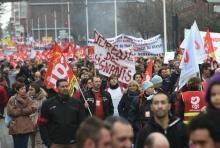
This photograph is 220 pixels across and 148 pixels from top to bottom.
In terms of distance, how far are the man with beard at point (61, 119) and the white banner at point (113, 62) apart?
532 centimetres

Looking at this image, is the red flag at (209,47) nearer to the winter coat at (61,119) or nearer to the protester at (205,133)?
the winter coat at (61,119)

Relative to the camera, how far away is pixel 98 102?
1291 centimetres

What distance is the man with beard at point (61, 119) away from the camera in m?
10.4

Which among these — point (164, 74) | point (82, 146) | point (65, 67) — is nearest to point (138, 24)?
point (164, 74)

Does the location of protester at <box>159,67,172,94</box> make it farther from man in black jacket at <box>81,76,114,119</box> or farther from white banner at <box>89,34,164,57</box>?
white banner at <box>89,34,164,57</box>

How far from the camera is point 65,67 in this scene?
548 inches

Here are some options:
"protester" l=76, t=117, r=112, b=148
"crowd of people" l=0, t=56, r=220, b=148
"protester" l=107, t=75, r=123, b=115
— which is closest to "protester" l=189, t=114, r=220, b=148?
"crowd of people" l=0, t=56, r=220, b=148

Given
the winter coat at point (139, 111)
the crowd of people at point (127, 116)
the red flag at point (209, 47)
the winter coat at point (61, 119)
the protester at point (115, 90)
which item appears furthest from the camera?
the red flag at point (209, 47)

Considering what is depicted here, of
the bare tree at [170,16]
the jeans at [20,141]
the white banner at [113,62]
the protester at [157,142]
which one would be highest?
the bare tree at [170,16]

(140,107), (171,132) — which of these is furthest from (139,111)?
(171,132)

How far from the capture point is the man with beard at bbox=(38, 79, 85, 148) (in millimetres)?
10398

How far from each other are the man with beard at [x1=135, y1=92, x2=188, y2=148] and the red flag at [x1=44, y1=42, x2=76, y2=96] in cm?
578

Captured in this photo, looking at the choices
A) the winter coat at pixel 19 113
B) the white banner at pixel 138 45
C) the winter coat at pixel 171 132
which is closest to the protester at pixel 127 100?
the winter coat at pixel 19 113

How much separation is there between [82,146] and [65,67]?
8746mm
